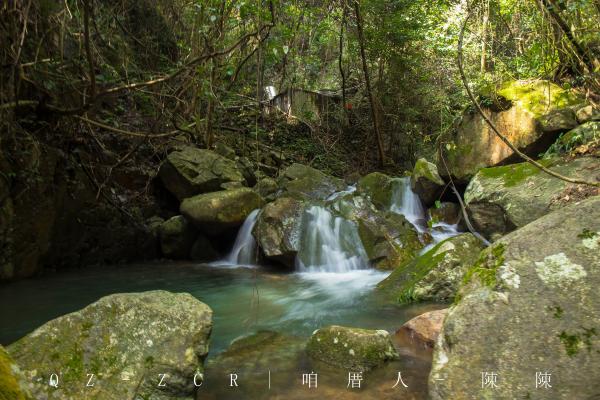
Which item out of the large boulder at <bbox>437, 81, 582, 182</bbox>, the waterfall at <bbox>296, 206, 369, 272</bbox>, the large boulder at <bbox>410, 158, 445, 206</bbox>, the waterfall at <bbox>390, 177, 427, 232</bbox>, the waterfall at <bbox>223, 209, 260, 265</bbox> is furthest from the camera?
the waterfall at <bbox>390, 177, 427, 232</bbox>

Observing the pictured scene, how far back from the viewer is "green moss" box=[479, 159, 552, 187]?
5684mm

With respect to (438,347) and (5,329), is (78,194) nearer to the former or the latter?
(5,329)

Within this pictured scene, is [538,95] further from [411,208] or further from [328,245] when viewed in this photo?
[328,245]

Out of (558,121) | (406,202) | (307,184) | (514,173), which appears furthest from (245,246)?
(558,121)

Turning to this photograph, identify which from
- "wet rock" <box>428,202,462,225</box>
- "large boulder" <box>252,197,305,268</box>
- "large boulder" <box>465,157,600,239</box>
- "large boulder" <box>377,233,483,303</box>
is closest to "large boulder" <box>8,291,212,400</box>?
"large boulder" <box>377,233,483,303</box>

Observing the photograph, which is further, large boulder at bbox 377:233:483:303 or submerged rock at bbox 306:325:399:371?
large boulder at bbox 377:233:483:303

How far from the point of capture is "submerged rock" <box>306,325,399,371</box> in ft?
10.5

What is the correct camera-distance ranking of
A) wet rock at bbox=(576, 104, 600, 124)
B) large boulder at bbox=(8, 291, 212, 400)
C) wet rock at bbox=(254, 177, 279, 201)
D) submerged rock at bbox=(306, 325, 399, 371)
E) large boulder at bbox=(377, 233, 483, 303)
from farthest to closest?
1. wet rock at bbox=(254, 177, 279, 201)
2. wet rock at bbox=(576, 104, 600, 124)
3. large boulder at bbox=(377, 233, 483, 303)
4. submerged rock at bbox=(306, 325, 399, 371)
5. large boulder at bbox=(8, 291, 212, 400)

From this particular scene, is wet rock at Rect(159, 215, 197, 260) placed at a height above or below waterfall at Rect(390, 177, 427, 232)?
below

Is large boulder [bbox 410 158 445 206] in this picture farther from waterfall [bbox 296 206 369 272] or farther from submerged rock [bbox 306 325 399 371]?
submerged rock [bbox 306 325 399 371]

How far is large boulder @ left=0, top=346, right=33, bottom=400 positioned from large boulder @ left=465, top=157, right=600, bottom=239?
510 centimetres

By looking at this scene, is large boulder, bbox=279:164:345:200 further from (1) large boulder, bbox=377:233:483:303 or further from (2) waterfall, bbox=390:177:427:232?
(1) large boulder, bbox=377:233:483:303

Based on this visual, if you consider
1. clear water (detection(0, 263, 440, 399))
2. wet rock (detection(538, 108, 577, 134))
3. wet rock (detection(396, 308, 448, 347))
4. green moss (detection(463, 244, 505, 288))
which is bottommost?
clear water (detection(0, 263, 440, 399))

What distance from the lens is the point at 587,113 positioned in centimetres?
625
